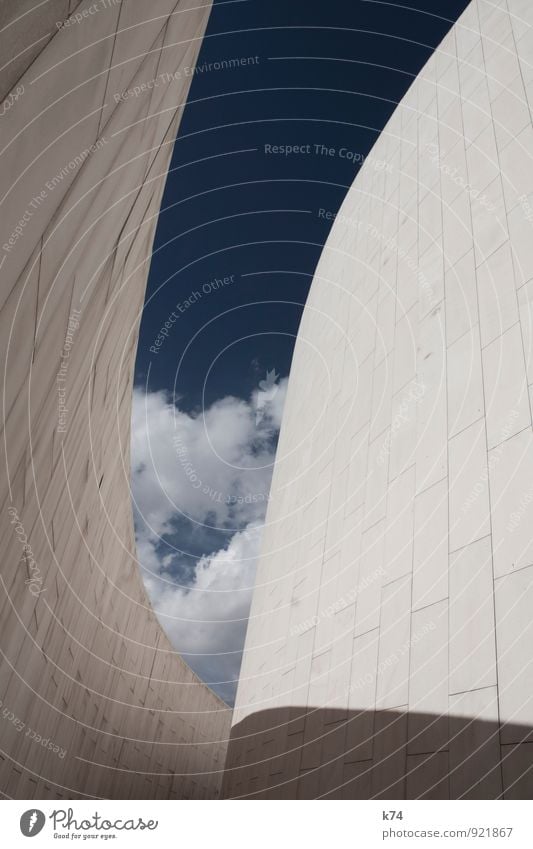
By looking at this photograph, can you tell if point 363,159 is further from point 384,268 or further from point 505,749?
point 505,749

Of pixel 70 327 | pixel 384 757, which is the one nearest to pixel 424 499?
pixel 384 757

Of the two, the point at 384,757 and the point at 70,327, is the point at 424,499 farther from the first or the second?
the point at 70,327

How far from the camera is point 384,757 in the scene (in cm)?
504

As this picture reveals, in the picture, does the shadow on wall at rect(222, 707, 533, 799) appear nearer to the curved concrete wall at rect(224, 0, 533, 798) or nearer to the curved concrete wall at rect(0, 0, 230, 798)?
the curved concrete wall at rect(224, 0, 533, 798)

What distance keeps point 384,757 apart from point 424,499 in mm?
2611

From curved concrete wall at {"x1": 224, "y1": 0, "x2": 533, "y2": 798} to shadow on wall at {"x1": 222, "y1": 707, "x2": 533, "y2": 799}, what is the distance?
2cm

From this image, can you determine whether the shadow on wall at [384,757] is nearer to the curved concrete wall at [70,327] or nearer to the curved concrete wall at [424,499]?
the curved concrete wall at [424,499]

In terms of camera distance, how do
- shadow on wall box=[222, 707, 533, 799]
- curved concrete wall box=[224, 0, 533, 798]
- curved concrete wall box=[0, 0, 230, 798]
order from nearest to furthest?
curved concrete wall box=[0, 0, 230, 798] < shadow on wall box=[222, 707, 533, 799] < curved concrete wall box=[224, 0, 533, 798]

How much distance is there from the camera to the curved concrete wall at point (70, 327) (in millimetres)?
3322

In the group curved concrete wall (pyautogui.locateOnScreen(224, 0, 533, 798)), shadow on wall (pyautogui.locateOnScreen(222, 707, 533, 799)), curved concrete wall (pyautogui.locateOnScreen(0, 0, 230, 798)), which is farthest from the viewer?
curved concrete wall (pyautogui.locateOnScreen(224, 0, 533, 798))

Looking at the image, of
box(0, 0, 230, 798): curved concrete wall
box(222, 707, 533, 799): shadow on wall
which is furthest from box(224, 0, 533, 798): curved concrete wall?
box(0, 0, 230, 798): curved concrete wall

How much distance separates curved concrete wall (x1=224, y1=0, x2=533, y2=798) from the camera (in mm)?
4379

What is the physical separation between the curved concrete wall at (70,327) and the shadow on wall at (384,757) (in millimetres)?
4106
